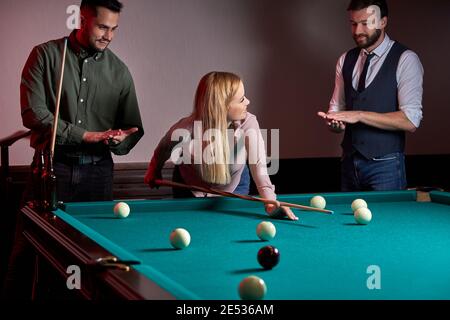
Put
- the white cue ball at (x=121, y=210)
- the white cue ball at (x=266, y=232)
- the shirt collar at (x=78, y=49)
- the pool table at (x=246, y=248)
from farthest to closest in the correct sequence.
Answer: the shirt collar at (x=78, y=49)
the white cue ball at (x=121, y=210)
the white cue ball at (x=266, y=232)
the pool table at (x=246, y=248)

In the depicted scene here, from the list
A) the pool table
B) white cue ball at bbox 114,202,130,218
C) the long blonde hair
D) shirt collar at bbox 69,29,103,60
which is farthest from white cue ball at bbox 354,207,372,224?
shirt collar at bbox 69,29,103,60

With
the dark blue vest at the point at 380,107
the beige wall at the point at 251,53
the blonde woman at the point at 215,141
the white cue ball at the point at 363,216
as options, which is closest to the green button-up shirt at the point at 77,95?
the blonde woman at the point at 215,141

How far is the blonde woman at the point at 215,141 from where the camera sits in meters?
3.73

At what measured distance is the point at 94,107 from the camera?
13.5ft

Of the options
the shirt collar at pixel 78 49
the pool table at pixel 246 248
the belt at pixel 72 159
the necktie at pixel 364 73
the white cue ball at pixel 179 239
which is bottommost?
the pool table at pixel 246 248

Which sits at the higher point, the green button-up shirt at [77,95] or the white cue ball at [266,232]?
the green button-up shirt at [77,95]

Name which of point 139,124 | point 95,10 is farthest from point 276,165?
point 95,10

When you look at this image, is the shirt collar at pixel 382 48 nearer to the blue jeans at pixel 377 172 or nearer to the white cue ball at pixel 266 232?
the blue jeans at pixel 377 172

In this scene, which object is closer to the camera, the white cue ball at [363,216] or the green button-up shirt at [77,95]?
the white cue ball at [363,216]

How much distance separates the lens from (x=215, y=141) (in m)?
3.73
